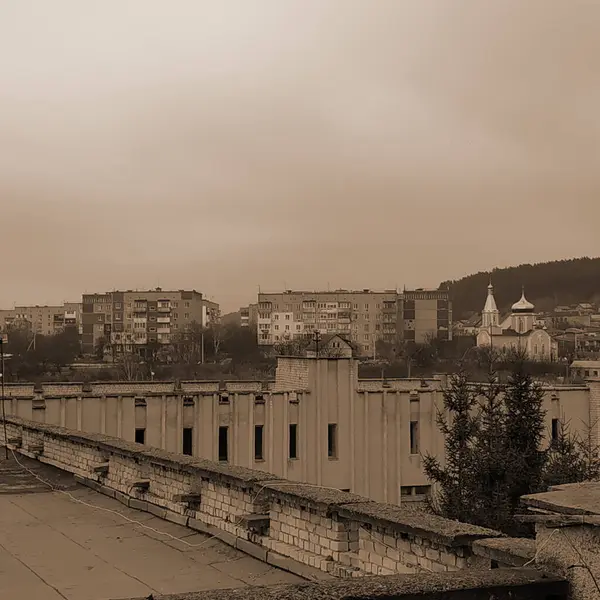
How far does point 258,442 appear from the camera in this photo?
33.2m

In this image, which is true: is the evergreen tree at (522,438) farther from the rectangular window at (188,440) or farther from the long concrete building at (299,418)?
the rectangular window at (188,440)

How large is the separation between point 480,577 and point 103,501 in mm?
8504

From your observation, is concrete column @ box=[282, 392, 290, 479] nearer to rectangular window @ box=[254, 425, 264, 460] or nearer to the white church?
rectangular window @ box=[254, 425, 264, 460]

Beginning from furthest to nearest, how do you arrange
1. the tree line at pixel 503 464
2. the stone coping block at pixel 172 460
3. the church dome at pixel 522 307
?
1. the church dome at pixel 522 307
2. the tree line at pixel 503 464
3. the stone coping block at pixel 172 460

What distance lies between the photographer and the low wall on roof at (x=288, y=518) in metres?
6.38

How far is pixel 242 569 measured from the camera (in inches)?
322

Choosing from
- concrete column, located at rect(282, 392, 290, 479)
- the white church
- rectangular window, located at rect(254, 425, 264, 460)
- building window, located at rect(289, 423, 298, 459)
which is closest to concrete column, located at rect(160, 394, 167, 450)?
Result: rectangular window, located at rect(254, 425, 264, 460)

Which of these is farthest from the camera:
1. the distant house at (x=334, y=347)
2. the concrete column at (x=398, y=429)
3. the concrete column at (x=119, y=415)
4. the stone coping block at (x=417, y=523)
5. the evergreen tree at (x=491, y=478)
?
the distant house at (x=334, y=347)

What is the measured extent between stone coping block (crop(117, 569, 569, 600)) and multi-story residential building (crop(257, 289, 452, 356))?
121 metres

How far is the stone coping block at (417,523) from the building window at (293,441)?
26.4 m

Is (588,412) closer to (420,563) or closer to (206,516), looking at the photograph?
(206,516)

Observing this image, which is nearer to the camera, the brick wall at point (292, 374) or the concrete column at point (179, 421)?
the concrete column at point (179, 421)

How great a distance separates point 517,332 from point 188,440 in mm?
113947

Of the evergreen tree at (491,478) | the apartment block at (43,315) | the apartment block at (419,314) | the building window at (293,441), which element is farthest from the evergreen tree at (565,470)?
the apartment block at (43,315)
